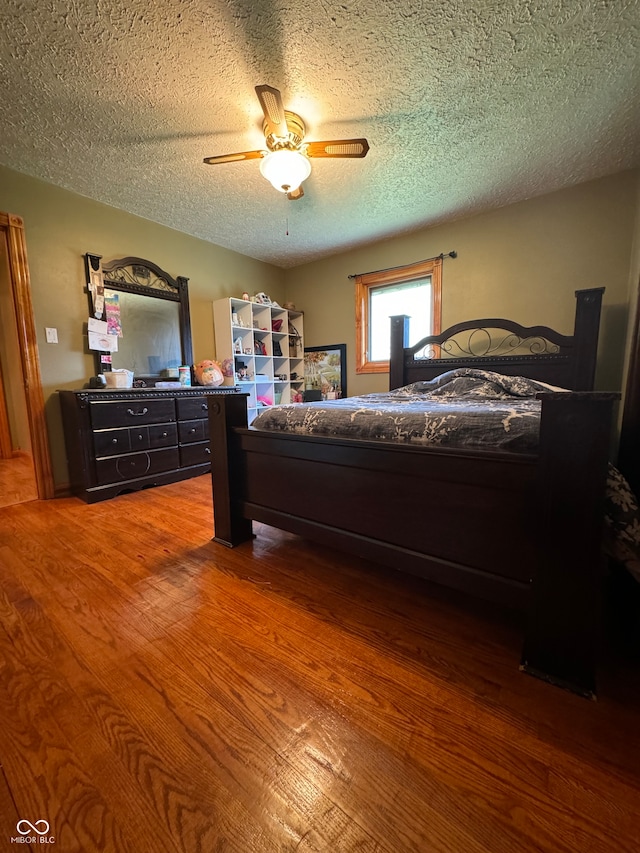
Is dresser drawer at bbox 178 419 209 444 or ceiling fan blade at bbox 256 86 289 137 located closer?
ceiling fan blade at bbox 256 86 289 137

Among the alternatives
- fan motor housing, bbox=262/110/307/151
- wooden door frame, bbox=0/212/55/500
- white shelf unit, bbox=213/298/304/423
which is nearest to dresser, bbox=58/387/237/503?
wooden door frame, bbox=0/212/55/500

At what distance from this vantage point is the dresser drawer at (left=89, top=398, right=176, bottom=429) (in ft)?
8.00

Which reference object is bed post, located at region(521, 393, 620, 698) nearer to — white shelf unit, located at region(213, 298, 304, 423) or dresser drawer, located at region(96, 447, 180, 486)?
dresser drawer, located at region(96, 447, 180, 486)

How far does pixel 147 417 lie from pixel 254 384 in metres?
1.52

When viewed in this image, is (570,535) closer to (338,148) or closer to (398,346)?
(338,148)

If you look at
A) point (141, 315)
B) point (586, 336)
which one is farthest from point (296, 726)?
point (141, 315)

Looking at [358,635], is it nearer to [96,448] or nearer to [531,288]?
[96,448]

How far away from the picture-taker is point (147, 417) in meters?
2.73

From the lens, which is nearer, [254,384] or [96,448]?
[96,448]

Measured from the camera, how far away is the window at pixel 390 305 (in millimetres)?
3342

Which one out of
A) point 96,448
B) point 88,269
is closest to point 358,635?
point 96,448

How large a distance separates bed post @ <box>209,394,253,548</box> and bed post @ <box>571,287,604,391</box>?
2475 millimetres

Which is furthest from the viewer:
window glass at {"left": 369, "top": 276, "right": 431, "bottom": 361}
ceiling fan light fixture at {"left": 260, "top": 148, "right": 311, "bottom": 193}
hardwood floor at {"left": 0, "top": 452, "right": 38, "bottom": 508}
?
window glass at {"left": 369, "top": 276, "right": 431, "bottom": 361}

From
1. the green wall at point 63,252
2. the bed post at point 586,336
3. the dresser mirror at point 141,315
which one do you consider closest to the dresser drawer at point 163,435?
the dresser mirror at point 141,315
